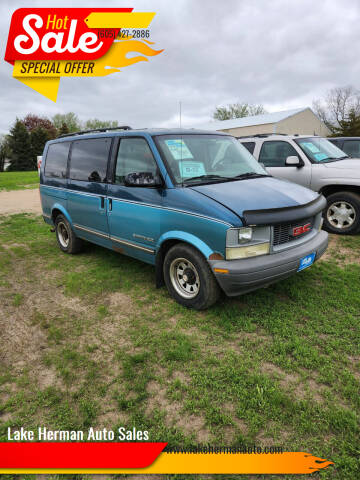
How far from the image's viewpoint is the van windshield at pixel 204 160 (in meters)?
3.62

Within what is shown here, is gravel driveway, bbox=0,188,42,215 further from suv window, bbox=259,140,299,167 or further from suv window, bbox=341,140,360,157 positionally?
suv window, bbox=341,140,360,157

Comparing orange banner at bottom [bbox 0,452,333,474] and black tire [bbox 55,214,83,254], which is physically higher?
black tire [bbox 55,214,83,254]

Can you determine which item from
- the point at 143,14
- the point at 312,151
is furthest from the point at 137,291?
the point at 143,14

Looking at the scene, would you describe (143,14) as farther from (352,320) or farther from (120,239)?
(352,320)

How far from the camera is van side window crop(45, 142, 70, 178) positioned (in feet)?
17.8

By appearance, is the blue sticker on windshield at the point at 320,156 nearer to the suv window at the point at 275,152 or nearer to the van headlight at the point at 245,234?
the suv window at the point at 275,152

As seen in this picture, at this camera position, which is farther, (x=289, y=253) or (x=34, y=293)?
(x=34, y=293)

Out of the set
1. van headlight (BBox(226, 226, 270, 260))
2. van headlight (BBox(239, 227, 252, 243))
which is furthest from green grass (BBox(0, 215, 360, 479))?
van headlight (BBox(239, 227, 252, 243))

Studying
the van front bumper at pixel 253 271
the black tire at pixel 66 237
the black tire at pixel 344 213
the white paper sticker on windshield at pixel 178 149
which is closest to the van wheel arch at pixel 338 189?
the black tire at pixel 344 213

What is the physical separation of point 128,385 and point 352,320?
2.36 m

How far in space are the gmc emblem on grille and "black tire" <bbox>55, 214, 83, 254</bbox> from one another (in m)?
3.83

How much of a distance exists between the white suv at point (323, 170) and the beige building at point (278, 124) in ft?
92.4

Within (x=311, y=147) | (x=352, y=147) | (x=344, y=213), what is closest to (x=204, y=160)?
(x=344, y=213)

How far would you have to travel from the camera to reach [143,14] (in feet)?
27.3
